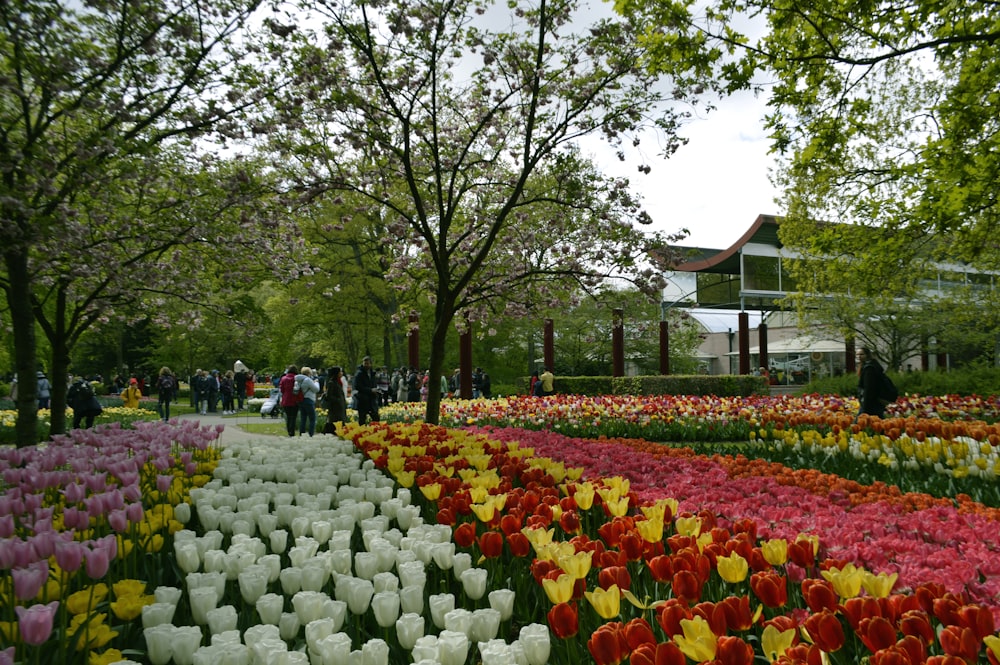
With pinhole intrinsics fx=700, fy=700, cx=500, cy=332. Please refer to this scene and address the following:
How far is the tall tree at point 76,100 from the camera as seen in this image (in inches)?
250

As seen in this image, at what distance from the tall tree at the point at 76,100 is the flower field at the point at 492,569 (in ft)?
8.11

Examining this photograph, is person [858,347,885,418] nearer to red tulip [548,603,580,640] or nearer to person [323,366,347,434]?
person [323,366,347,434]

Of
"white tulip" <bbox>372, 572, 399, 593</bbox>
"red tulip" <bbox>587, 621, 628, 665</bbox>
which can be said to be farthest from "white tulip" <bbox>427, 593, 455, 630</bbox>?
"red tulip" <bbox>587, 621, 628, 665</bbox>

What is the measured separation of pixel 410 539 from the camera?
9.97ft

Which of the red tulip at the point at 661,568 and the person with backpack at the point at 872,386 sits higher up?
the person with backpack at the point at 872,386

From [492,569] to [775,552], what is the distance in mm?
1134

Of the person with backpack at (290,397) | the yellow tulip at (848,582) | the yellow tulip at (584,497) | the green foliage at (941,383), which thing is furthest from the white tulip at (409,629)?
the green foliage at (941,383)

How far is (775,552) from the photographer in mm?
2605

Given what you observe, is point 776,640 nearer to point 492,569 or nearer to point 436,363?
point 492,569

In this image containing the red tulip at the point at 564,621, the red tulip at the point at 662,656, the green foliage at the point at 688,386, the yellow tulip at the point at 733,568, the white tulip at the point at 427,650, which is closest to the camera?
the red tulip at the point at 662,656

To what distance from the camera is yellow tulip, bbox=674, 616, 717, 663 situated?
1757mm

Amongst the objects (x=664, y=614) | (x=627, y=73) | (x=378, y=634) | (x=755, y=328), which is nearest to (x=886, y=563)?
(x=664, y=614)

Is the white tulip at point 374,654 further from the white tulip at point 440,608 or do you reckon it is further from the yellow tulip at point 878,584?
the yellow tulip at point 878,584

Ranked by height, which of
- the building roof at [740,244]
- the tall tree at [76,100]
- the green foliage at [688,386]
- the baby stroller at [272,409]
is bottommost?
the baby stroller at [272,409]
